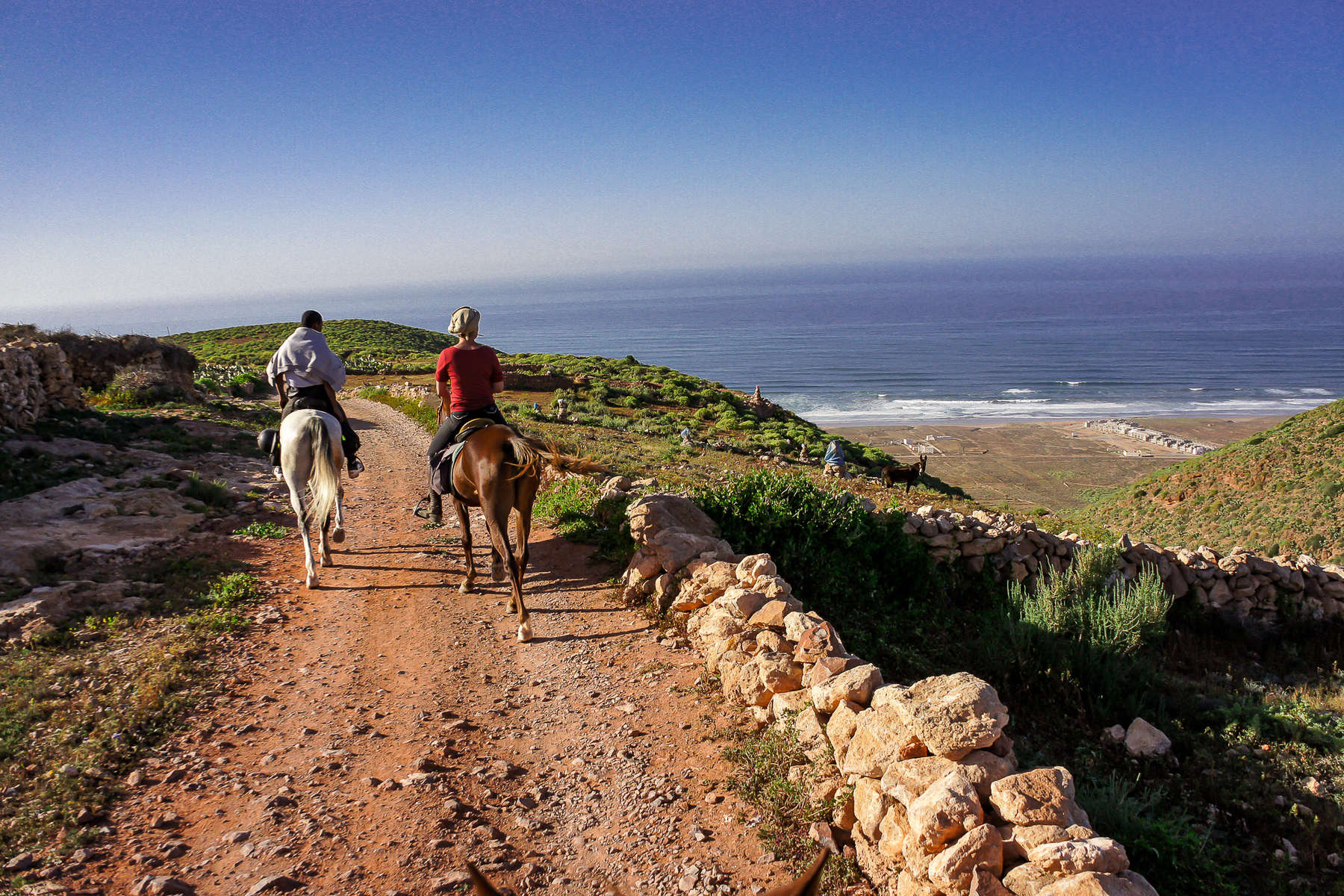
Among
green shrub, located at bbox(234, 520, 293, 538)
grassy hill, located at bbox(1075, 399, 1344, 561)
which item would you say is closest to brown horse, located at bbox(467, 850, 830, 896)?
green shrub, located at bbox(234, 520, 293, 538)

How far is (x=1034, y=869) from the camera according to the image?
3076mm

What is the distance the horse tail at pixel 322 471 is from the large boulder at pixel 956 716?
21.5 ft

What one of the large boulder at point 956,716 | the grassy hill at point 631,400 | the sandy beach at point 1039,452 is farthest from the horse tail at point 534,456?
the sandy beach at point 1039,452

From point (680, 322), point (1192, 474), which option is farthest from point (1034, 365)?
point (680, 322)

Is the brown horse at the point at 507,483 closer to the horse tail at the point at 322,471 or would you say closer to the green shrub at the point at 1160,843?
the horse tail at the point at 322,471

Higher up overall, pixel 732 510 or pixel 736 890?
pixel 732 510

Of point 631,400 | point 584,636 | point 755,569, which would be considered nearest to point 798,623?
point 755,569

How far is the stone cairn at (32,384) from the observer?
44.4 feet

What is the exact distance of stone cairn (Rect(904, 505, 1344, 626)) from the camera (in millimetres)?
9391

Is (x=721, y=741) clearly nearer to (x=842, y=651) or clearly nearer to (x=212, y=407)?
(x=842, y=651)

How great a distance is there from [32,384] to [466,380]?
13.3 meters

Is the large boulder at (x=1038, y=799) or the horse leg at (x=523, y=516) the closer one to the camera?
the large boulder at (x=1038, y=799)

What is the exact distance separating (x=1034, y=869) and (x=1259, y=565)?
10003 millimetres

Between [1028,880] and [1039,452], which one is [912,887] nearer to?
[1028,880]
